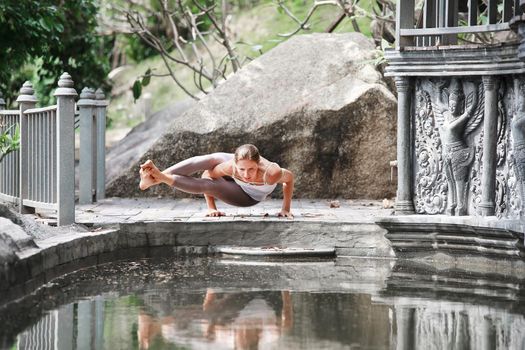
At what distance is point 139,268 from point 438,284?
2.67 meters

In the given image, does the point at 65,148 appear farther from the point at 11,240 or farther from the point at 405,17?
the point at 405,17

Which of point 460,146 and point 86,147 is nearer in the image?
point 460,146

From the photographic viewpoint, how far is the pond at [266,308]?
639cm

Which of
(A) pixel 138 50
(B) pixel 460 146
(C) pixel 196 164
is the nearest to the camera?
(B) pixel 460 146

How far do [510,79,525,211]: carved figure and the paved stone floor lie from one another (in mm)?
1653

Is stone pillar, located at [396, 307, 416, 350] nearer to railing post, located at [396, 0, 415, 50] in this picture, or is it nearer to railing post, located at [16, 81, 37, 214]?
railing post, located at [396, 0, 415, 50]

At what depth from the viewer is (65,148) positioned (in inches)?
380

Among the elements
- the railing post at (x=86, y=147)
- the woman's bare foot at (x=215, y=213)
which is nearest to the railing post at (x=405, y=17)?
the woman's bare foot at (x=215, y=213)

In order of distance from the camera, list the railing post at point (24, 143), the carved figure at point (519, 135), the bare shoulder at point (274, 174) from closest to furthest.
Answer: the carved figure at point (519, 135) → the bare shoulder at point (274, 174) → the railing post at point (24, 143)

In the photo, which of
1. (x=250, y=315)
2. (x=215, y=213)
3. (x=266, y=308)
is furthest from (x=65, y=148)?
(x=250, y=315)

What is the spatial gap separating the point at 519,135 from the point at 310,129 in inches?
161

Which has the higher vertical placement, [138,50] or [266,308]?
[138,50]

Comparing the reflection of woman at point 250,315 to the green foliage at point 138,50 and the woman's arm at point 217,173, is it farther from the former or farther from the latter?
the green foliage at point 138,50

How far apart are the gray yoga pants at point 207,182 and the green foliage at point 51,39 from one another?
4.68 m
